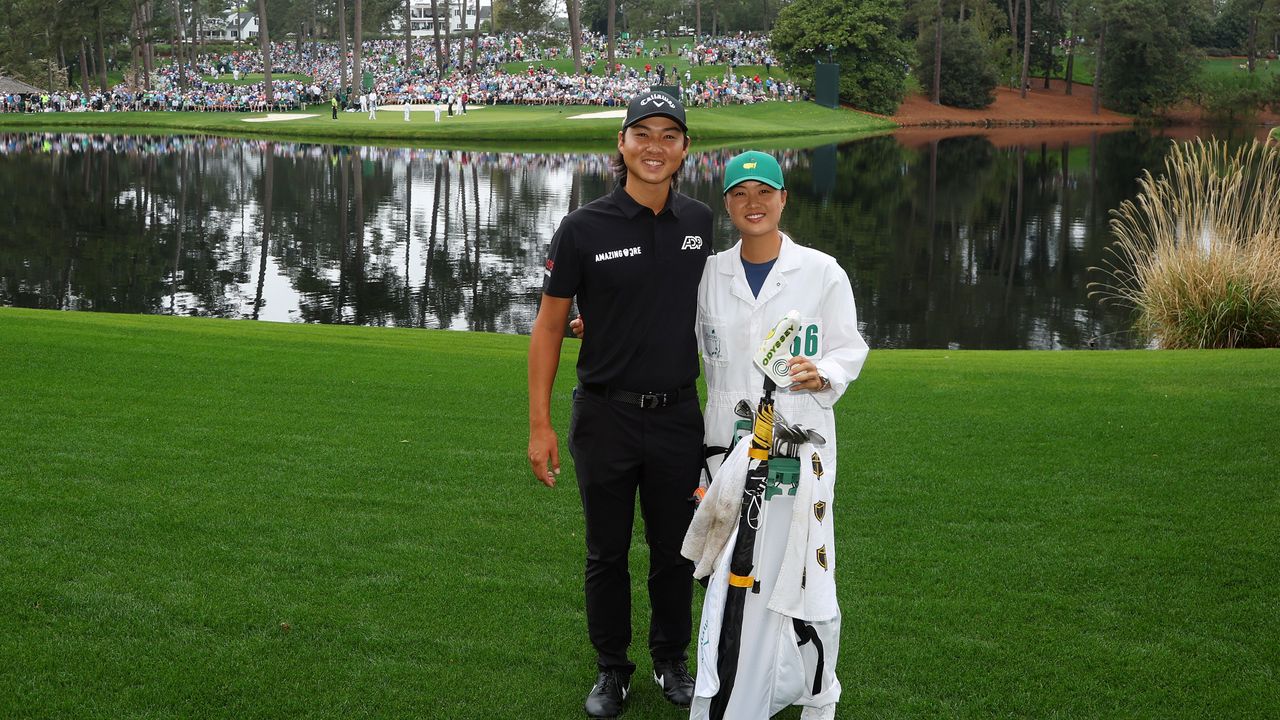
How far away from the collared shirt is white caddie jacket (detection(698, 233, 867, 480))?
0.37 ft

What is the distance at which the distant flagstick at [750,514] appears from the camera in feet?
11.8

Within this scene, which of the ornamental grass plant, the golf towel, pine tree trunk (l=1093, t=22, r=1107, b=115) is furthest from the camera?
pine tree trunk (l=1093, t=22, r=1107, b=115)

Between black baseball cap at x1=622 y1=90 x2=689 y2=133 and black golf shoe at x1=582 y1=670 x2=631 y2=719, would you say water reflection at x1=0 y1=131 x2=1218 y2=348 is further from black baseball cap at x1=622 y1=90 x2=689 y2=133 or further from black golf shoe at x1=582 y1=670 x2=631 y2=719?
black baseball cap at x1=622 y1=90 x2=689 y2=133

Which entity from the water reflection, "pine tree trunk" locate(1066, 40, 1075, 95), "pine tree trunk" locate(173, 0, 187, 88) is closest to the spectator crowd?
"pine tree trunk" locate(173, 0, 187, 88)

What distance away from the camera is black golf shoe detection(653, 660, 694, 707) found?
4.23 meters

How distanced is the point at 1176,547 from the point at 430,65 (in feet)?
289

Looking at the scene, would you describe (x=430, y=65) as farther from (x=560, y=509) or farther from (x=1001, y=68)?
(x=560, y=509)

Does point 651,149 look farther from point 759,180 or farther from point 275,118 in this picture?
point 275,118

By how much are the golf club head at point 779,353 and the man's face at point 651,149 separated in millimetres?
687

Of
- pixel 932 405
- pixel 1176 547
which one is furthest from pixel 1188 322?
pixel 1176 547

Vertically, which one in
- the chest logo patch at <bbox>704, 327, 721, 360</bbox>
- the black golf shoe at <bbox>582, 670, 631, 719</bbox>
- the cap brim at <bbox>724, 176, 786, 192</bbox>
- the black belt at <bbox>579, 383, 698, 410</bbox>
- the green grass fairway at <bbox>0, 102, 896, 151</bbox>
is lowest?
the black golf shoe at <bbox>582, 670, 631, 719</bbox>

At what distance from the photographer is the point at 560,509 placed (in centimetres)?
626

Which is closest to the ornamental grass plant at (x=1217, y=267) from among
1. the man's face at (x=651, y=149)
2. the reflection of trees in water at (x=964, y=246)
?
the reflection of trees in water at (x=964, y=246)

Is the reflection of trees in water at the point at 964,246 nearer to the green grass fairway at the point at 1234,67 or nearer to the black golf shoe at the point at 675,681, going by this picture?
the black golf shoe at the point at 675,681
